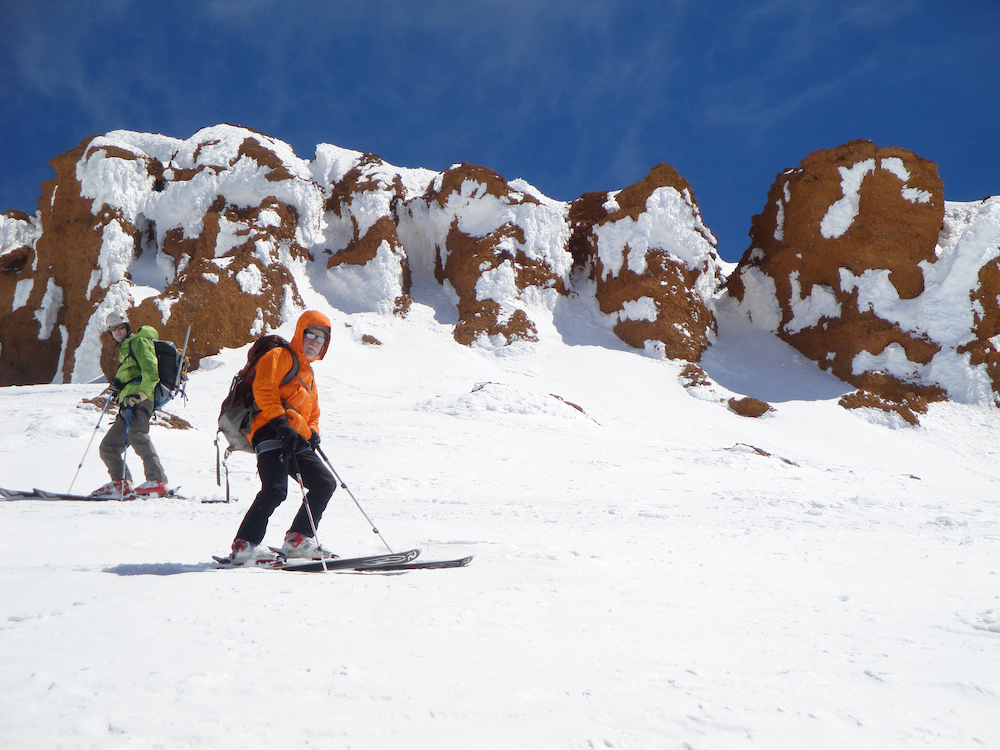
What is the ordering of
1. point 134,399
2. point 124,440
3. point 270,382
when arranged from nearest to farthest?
point 270,382 < point 134,399 < point 124,440

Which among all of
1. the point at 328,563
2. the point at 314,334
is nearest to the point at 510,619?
the point at 328,563

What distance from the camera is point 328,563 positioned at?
3.80 meters

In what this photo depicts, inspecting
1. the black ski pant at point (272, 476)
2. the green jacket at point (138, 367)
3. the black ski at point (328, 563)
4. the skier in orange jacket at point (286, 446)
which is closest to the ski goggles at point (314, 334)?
the skier in orange jacket at point (286, 446)

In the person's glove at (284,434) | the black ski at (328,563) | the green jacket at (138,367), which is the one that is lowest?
the black ski at (328,563)

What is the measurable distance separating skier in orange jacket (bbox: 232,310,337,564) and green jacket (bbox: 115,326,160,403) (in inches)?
136

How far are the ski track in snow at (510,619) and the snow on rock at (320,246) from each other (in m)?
22.4

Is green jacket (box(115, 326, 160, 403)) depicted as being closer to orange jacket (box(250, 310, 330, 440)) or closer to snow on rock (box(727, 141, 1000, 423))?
orange jacket (box(250, 310, 330, 440))

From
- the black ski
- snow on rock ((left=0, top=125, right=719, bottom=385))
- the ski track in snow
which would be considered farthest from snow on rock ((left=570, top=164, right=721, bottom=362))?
the black ski

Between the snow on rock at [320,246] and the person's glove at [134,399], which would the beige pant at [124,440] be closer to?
the person's glove at [134,399]

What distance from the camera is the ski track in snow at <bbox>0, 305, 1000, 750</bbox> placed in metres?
1.83

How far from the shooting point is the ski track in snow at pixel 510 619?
72.1 inches

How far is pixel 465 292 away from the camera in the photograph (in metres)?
32.6

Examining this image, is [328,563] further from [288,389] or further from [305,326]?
[305,326]

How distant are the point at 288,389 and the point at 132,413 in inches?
145
